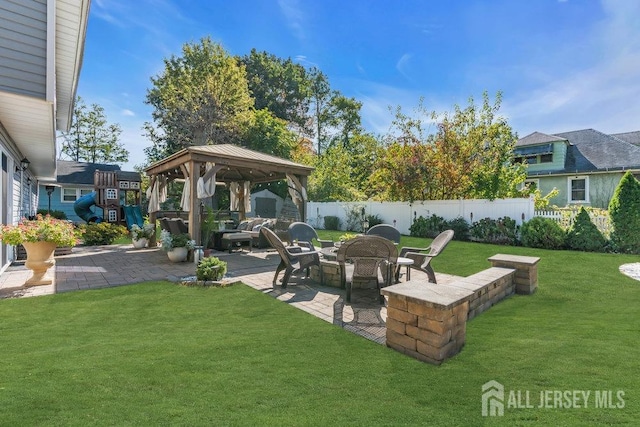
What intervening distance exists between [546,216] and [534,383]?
9.95 m

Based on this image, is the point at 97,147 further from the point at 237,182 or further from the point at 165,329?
the point at 165,329

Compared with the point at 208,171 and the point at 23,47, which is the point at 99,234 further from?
the point at 23,47

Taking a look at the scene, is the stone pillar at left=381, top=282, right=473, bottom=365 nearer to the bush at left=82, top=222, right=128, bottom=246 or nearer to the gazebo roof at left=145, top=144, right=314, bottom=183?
the gazebo roof at left=145, top=144, right=314, bottom=183

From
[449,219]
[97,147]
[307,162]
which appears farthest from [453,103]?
[97,147]

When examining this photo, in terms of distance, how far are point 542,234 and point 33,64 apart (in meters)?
12.5

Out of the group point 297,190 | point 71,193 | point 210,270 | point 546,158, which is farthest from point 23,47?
point 546,158

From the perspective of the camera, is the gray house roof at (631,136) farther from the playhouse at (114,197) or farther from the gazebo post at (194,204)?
the playhouse at (114,197)

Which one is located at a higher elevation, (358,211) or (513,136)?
(513,136)

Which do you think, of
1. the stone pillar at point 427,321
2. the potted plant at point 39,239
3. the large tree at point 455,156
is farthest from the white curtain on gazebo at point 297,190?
the stone pillar at point 427,321

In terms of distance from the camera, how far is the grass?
1.89 m

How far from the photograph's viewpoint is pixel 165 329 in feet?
11.1

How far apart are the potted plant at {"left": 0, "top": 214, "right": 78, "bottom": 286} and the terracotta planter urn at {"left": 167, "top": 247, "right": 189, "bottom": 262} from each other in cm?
241

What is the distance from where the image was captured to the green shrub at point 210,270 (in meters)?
5.46

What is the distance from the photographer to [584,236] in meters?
8.86
